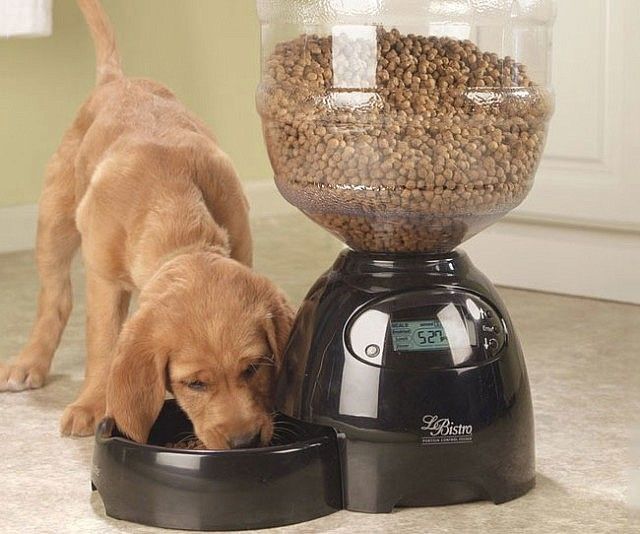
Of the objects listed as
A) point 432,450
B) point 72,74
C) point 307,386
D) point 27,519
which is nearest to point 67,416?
point 27,519

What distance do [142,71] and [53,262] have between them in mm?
1664

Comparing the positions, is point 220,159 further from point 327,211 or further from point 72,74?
point 72,74

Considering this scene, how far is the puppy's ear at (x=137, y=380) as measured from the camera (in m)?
1.68

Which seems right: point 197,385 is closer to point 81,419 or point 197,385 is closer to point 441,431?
point 441,431

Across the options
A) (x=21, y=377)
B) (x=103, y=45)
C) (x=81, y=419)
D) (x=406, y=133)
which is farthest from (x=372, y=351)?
(x=103, y=45)

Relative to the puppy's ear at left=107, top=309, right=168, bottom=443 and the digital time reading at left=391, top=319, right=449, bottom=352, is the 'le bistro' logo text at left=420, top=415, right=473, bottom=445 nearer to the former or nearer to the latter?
the digital time reading at left=391, top=319, right=449, bottom=352

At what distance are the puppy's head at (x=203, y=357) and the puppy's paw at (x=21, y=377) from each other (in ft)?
2.29

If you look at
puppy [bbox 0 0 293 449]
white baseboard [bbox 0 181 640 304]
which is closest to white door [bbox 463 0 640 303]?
white baseboard [bbox 0 181 640 304]

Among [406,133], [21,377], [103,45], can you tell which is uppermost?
[103,45]

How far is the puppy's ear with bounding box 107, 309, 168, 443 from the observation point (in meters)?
1.68

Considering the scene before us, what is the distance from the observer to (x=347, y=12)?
1.74 m

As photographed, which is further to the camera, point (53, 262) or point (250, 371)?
point (53, 262)

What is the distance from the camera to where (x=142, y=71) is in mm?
4016

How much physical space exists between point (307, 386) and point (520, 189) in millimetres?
395
